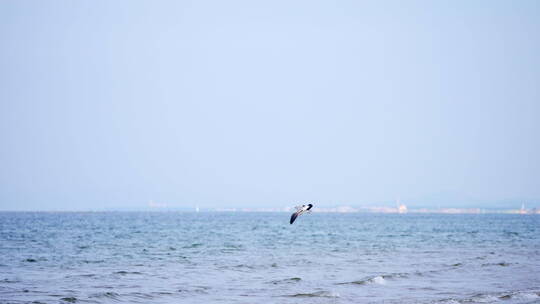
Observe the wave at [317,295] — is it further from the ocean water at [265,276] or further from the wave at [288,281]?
the wave at [288,281]

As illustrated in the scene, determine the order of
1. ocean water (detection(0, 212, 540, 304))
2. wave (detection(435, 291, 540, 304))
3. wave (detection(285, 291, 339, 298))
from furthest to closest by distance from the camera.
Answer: wave (detection(285, 291, 339, 298))
ocean water (detection(0, 212, 540, 304))
wave (detection(435, 291, 540, 304))

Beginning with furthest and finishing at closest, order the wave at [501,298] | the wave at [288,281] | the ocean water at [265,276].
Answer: the wave at [288,281]
the ocean water at [265,276]
the wave at [501,298]

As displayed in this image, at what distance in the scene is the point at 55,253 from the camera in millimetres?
39438

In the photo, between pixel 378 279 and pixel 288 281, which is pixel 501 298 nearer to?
pixel 378 279

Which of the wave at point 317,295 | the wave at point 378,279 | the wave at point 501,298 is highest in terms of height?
the wave at point 378,279

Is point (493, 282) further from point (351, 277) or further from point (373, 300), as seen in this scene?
point (373, 300)

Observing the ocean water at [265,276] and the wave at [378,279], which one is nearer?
the ocean water at [265,276]

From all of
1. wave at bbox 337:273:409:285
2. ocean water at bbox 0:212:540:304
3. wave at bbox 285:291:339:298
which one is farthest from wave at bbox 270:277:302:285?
wave at bbox 285:291:339:298

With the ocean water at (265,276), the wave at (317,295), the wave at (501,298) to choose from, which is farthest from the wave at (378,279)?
the wave at (501,298)

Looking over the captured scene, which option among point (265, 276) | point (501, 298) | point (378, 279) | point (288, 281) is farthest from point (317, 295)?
point (501, 298)

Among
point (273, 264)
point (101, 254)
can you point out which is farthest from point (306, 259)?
point (101, 254)

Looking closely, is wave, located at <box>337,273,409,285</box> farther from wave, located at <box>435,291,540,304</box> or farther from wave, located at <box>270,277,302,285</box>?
wave, located at <box>435,291,540,304</box>

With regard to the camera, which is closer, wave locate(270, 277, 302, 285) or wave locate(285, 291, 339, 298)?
wave locate(285, 291, 339, 298)

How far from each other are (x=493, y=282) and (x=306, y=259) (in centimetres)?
1174
